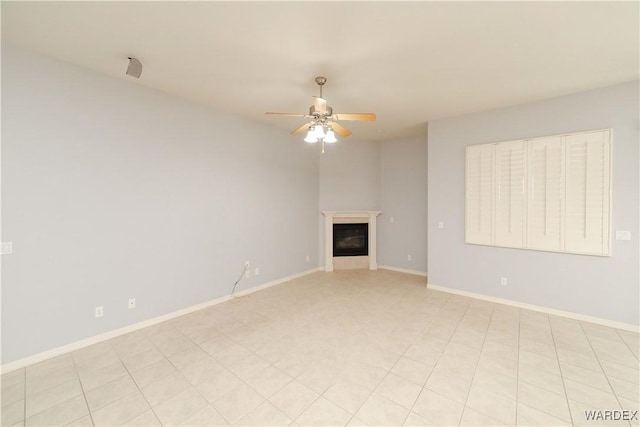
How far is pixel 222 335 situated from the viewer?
2994 mm

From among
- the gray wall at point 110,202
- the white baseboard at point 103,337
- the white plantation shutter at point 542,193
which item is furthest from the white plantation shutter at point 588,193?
the white baseboard at point 103,337

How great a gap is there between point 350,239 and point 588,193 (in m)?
3.93

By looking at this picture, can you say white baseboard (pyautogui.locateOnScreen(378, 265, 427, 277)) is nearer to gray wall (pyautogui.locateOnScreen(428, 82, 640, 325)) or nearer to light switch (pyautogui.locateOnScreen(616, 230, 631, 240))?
gray wall (pyautogui.locateOnScreen(428, 82, 640, 325))

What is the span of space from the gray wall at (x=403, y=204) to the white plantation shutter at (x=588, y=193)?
7.78 ft

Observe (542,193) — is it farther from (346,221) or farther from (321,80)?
(346,221)

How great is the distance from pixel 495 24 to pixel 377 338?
3.09 metres

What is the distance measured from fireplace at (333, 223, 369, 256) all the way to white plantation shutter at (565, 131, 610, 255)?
3453 millimetres

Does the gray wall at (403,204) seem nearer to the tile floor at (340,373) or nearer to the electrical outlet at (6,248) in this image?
the tile floor at (340,373)

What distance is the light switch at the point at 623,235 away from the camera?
121 inches

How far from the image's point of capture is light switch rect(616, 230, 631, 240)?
121 inches

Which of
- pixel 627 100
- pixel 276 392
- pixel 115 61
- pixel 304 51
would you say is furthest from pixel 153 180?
pixel 627 100

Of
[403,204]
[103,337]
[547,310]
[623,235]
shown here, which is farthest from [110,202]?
[623,235]

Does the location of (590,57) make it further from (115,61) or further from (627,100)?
(115,61)

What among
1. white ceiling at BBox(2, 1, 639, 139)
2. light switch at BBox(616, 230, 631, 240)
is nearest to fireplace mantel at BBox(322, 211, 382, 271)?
white ceiling at BBox(2, 1, 639, 139)
